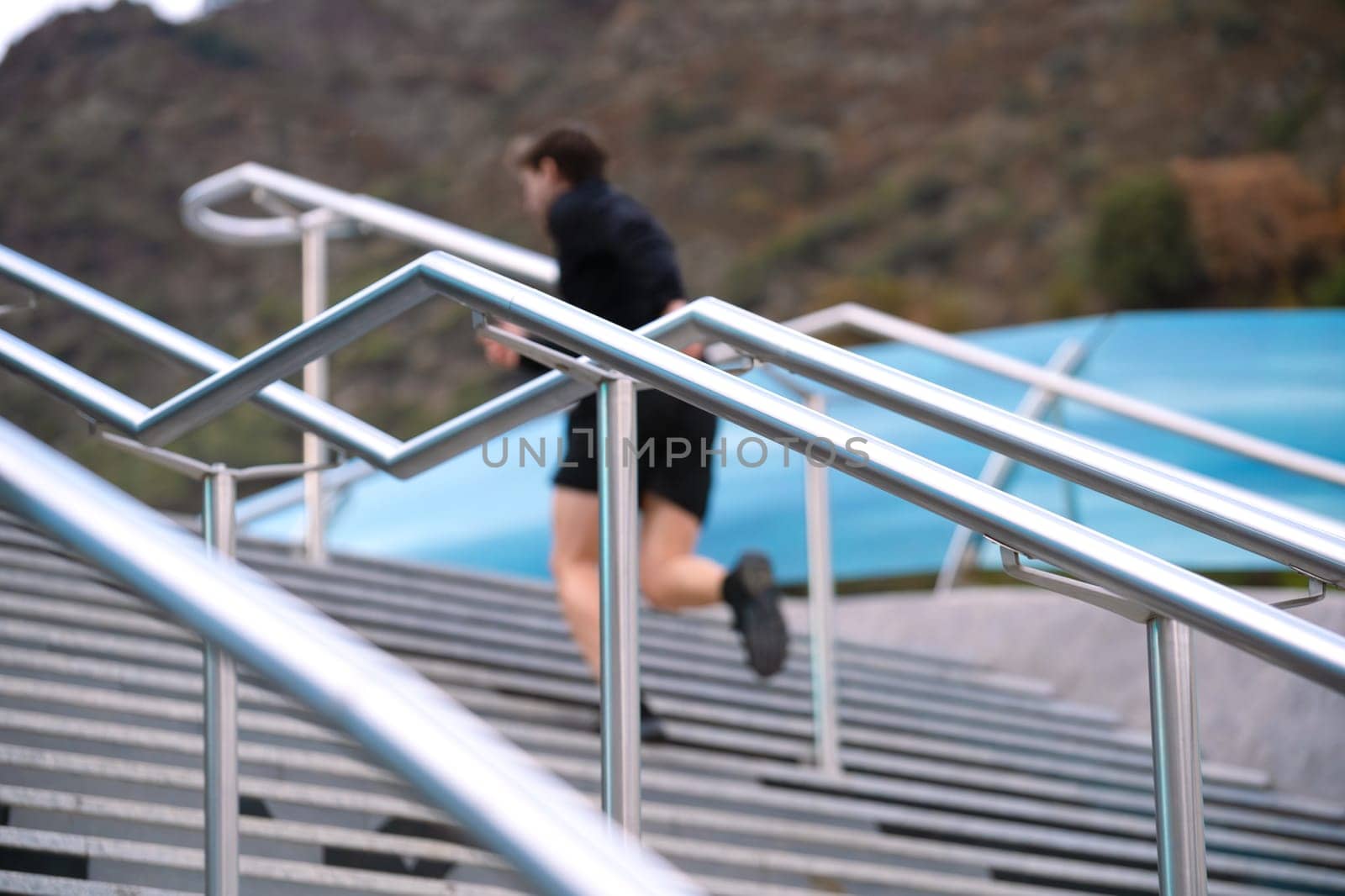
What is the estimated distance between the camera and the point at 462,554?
7.45m

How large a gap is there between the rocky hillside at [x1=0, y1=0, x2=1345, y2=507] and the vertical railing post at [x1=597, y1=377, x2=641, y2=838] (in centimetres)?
1695

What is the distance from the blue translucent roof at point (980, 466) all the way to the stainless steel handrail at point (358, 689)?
365cm

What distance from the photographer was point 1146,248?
54.9 feet

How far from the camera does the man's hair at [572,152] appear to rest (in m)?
2.52

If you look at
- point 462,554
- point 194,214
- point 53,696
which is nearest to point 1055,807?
point 53,696

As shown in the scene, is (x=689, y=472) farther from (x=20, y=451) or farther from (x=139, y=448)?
(x=20, y=451)

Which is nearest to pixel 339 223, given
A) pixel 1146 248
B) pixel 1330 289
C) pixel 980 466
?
pixel 980 466

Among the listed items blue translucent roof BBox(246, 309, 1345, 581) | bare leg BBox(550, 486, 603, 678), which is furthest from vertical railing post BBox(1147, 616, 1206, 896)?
blue translucent roof BBox(246, 309, 1345, 581)

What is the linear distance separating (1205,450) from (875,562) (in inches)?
55.2

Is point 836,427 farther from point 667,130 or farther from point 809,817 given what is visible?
point 667,130

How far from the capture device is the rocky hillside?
22359 mm

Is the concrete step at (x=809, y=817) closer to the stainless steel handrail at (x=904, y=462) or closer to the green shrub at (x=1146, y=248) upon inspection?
the stainless steel handrail at (x=904, y=462)

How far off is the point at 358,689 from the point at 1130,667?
290 cm

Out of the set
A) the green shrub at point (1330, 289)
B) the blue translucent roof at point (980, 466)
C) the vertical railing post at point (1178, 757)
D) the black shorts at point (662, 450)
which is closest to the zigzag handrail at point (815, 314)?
the black shorts at point (662, 450)
